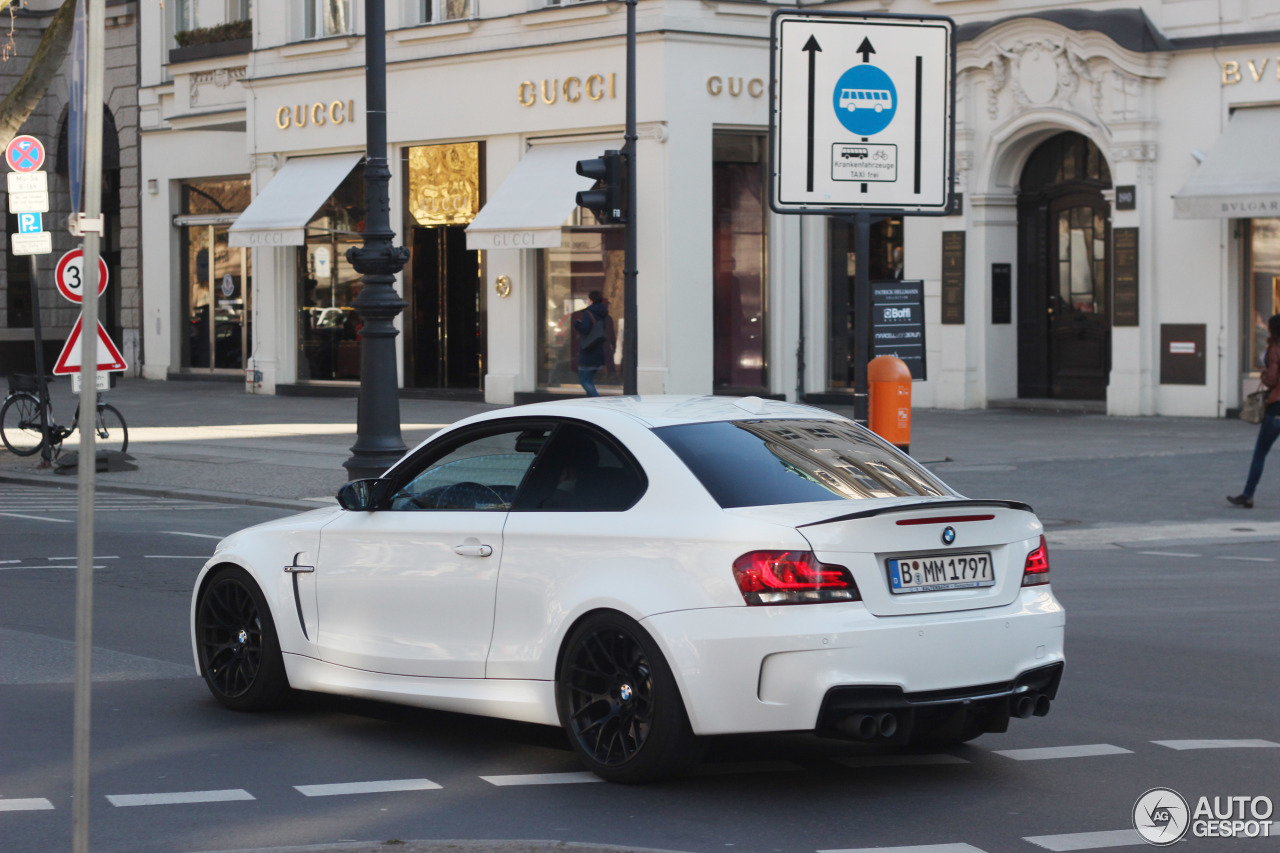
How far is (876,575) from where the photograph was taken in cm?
602

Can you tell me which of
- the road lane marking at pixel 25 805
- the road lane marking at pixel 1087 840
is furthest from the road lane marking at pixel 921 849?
the road lane marking at pixel 25 805

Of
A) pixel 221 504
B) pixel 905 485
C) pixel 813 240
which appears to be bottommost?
pixel 221 504

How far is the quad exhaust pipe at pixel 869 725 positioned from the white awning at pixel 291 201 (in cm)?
2592

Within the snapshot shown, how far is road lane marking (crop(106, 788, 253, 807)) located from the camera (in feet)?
20.0

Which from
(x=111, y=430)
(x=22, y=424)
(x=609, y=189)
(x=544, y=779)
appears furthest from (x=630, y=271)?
(x=544, y=779)

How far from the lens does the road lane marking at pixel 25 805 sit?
5.96 meters

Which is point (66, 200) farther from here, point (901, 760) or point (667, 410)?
point (901, 760)

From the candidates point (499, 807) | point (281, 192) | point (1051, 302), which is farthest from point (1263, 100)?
point (499, 807)

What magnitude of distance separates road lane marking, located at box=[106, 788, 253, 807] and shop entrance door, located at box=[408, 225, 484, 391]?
23.6 meters

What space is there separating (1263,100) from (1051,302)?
4.53 m

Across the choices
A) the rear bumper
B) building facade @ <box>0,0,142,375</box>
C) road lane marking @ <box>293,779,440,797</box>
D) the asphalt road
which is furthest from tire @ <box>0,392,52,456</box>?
the rear bumper

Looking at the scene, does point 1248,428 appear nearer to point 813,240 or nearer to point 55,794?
point 813,240

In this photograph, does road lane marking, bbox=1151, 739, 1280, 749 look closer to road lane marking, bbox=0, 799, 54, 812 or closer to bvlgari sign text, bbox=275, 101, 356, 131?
road lane marking, bbox=0, 799, 54, 812

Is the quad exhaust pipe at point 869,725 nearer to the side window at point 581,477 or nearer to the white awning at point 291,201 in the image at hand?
the side window at point 581,477
